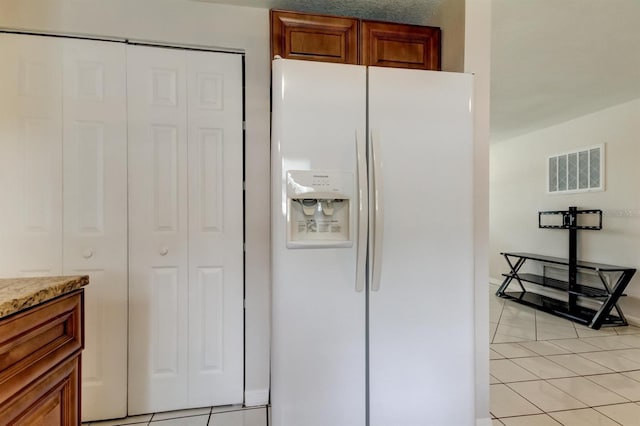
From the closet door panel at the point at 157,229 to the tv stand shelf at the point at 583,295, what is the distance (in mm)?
4151

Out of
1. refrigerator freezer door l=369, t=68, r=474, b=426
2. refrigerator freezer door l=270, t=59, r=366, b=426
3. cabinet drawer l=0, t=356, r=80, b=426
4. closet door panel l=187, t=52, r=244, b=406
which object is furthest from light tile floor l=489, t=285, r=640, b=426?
cabinet drawer l=0, t=356, r=80, b=426

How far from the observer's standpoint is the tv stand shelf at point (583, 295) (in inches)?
134

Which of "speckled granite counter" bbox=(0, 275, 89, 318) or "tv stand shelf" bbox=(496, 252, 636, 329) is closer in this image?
"speckled granite counter" bbox=(0, 275, 89, 318)

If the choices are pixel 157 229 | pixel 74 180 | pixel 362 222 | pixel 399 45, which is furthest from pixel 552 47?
pixel 74 180

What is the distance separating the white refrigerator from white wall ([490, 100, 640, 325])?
3.52 m

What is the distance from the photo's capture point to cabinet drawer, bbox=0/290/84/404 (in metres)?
0.74

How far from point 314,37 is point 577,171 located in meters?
4.23

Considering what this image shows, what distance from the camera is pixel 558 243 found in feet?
14.5

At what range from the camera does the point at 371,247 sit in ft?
4.34

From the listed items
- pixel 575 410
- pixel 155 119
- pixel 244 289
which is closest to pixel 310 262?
pixel 244 289

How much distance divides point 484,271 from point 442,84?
1.02m

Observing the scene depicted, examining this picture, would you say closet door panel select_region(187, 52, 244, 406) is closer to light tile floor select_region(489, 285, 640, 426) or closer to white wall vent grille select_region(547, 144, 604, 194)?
light tile floor select_region(489, 285, 640, 426)

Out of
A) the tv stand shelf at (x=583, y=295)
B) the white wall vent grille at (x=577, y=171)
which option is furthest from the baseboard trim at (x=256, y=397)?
the white wall vent grille at (x=577, y=171)

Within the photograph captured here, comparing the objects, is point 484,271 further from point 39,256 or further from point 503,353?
point 39,256
